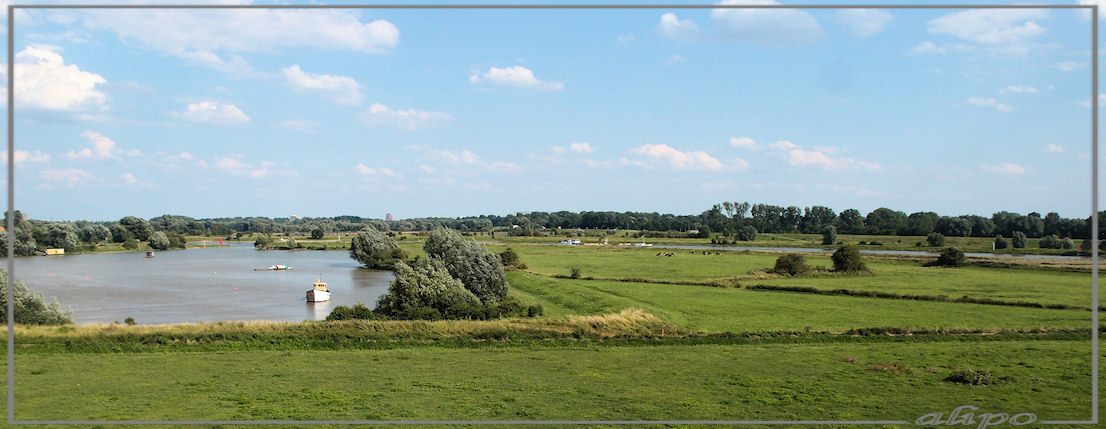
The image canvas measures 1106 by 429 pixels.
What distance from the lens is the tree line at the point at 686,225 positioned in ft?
33.6

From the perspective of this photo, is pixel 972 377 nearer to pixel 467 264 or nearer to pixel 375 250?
pixel 467 264

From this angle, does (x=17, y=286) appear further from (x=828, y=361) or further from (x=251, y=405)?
(x=828, y=361)

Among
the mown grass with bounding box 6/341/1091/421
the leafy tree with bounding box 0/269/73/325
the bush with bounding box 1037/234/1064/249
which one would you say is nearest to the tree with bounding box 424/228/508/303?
the mown grass with bounding box 6/341/1091/421

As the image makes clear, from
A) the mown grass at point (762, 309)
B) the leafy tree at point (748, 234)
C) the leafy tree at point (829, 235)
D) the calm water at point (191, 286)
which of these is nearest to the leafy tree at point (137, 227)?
the calm water at point (191, 286)

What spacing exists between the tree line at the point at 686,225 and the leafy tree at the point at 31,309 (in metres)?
3.71

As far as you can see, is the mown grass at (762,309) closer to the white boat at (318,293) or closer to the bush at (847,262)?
the bush at (847,262)

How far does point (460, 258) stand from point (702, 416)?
12.0m

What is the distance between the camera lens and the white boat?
771 inches

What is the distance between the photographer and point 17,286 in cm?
1334

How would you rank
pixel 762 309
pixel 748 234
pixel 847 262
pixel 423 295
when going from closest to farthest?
pixel 748 234 < pixel 423 295 < pixel 762 309 < pixel 847 262

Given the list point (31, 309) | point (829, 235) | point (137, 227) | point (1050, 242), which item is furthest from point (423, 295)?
point (1050, 242)

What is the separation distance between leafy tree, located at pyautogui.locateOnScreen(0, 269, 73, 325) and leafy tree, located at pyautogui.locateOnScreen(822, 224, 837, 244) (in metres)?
16.7

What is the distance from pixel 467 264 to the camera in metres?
18.9

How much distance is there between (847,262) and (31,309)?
2597 centimetres
